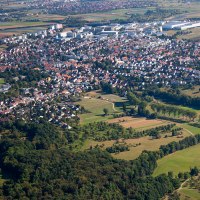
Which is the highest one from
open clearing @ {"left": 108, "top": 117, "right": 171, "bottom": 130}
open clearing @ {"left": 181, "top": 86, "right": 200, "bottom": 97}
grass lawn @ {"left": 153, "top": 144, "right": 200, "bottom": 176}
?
open clearing @ {"left": 181, "top": 86, "right": 200, "bottom": 97}

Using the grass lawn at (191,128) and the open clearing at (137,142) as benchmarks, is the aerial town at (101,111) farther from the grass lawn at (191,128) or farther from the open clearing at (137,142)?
the grass lawn at (191,128)

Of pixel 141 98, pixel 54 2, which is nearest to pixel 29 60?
pixel 141 98

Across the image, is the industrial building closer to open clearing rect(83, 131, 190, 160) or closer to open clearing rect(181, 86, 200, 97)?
open clearing rect(181, 86, 200, 97)

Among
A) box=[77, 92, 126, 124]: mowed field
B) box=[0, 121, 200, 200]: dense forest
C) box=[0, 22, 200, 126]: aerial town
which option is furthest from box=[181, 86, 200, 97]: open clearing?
box=[0, 121, 200, 200]: dense forest

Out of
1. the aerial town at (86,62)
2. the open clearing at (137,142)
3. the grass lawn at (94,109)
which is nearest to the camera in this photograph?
the open clearing at (137,142)

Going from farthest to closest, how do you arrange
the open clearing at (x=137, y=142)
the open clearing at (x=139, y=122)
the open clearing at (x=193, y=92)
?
the open clearing at (x=193, y=92)
the open clearing at (x=139, y=122)
the open clearing at (x=137, y=142)

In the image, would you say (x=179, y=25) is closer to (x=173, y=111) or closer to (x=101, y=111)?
(x=101, y=111)

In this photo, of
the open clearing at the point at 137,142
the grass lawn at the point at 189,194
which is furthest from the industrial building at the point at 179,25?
the grass lawn at the point at 189,194

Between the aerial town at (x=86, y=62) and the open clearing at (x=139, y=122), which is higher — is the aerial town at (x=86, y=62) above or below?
above
